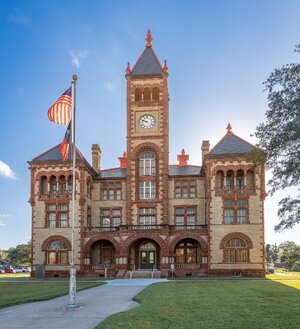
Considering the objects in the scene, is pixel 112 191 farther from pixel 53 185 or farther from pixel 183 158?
pixel 183 158

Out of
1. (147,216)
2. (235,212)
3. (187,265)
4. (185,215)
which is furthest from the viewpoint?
(185,215)

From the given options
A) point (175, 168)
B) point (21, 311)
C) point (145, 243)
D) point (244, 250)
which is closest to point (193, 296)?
point (21, 311)

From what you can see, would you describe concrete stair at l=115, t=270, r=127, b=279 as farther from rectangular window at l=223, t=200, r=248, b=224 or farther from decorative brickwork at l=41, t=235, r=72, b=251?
rectangular window at l=223, t=200, r=248, b=224

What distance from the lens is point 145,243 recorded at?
5244cm

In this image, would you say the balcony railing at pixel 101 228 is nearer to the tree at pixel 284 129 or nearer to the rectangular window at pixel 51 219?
the rectangular window at pixel 51 219

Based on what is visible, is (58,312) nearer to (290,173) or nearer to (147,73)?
(290,173)

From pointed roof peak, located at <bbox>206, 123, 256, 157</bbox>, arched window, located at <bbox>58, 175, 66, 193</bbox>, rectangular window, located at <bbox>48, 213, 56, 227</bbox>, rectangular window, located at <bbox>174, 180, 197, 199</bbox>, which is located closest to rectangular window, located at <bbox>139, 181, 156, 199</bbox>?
rectangular window, located at <bbox>174, 180, 197, 199</bbox>

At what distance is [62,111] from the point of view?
75.3 ft

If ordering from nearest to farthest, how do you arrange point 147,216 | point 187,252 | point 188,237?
point 188,237, point 187,252, point 147,216

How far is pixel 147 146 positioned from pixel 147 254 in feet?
40.7

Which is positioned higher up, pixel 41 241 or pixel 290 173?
pixel 290 173

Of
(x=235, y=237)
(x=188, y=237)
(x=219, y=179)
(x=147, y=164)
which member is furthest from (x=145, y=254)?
(x=219, y=179)

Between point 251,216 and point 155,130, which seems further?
point 155,130

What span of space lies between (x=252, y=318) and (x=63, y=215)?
37209mm
